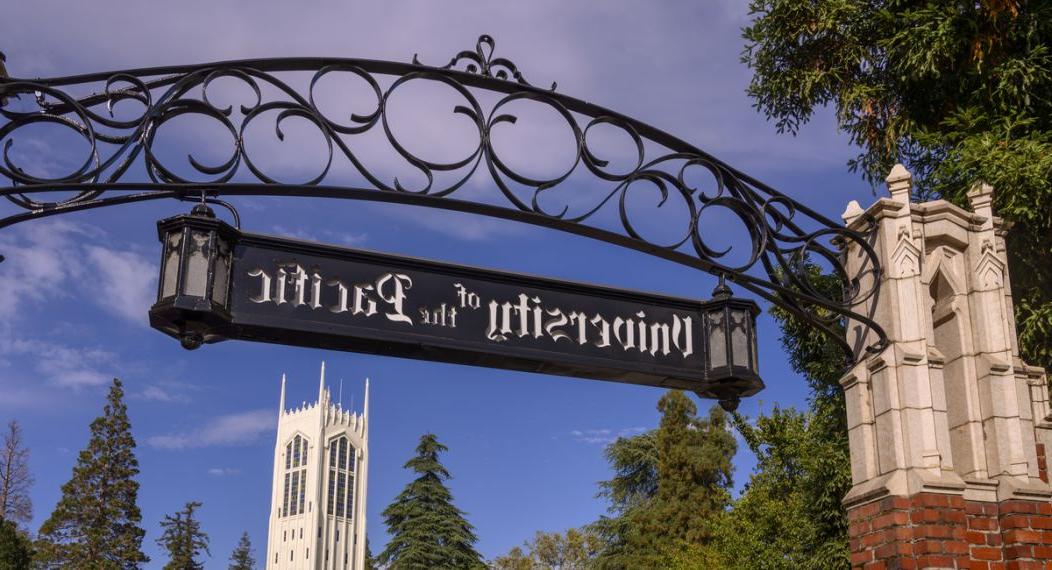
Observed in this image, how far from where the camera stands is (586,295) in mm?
5543

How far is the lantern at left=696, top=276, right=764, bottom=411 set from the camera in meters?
5.59

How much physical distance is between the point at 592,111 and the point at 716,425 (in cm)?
3745

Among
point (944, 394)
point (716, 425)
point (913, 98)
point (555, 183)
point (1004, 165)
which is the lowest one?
point (944, 394)

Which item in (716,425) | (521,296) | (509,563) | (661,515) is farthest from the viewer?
(509,563)

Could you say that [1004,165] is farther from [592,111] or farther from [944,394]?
[592,111]

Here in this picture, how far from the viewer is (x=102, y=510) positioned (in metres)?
48.1

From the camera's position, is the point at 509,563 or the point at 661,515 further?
the point at 509,563

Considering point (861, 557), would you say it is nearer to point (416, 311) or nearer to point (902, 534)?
point (902, 534)

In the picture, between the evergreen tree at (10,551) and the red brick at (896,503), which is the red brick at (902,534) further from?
the evergreen tree at (10,551)

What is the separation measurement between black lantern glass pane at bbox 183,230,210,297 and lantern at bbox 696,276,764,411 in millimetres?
2624

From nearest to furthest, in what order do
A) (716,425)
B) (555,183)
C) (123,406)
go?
(555,183) < (716,425) < (123,406)

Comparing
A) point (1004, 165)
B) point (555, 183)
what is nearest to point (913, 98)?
point (1004, 165)

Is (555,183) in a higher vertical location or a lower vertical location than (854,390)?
higher

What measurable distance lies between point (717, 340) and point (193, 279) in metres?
2.73
